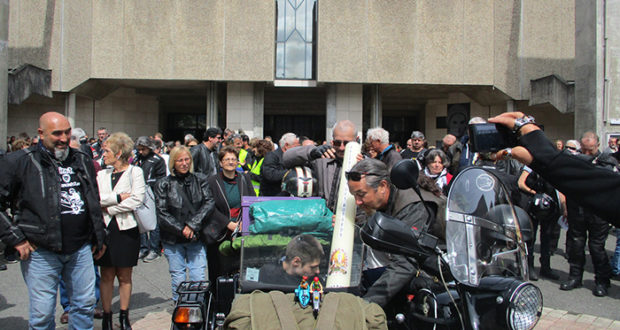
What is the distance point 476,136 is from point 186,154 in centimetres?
376

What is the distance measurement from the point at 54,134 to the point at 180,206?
146 centimetres

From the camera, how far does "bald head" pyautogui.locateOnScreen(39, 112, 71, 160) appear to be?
3932 millimetres

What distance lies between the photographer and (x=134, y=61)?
21.3 meters

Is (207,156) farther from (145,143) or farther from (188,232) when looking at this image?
(188,232)

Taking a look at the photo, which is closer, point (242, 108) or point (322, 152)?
point (322, 152)

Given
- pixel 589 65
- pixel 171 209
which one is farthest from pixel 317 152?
pixel 589 65

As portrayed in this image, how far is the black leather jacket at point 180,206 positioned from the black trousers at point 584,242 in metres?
4.83

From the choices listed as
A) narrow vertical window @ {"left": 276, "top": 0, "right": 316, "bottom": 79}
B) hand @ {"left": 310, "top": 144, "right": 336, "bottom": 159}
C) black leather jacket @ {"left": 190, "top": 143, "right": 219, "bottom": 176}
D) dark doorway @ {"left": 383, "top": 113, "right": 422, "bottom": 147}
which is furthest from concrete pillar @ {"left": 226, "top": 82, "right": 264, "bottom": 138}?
hand @ {"left": 310, "top": 144, "right": 336, "bottom": 159}

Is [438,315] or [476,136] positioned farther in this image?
[438,315]

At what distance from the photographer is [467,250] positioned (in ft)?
7.07

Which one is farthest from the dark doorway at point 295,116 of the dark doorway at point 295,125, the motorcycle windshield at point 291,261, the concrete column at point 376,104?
the motorcycle windshield at point 291,261

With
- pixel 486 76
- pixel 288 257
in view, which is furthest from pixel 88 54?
pixel 288 257

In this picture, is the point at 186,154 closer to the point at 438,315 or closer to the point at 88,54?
the point at 438,315

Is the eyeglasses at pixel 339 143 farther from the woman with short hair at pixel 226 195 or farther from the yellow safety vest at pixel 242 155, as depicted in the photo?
the yellow safety vest at pixel 242 155
